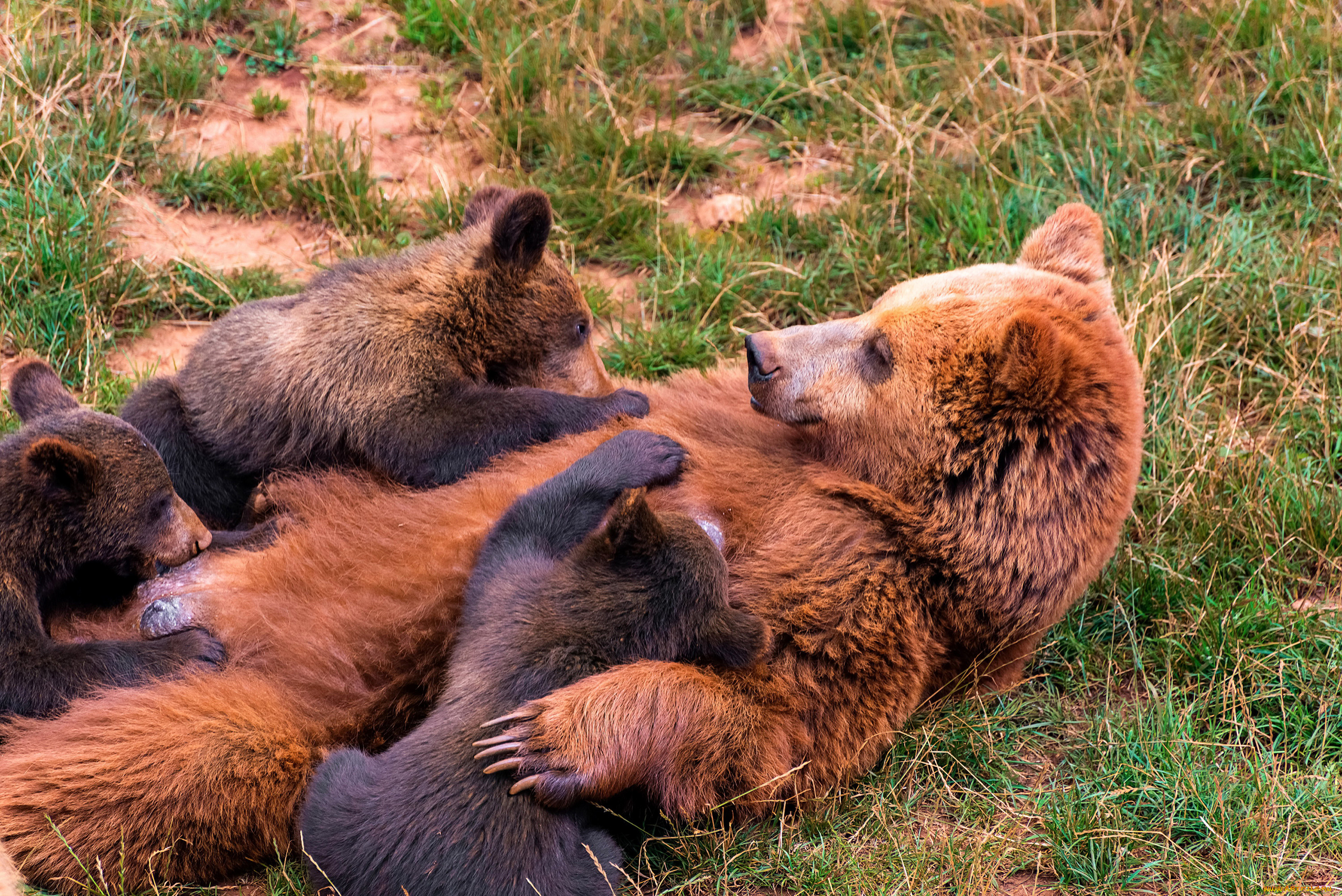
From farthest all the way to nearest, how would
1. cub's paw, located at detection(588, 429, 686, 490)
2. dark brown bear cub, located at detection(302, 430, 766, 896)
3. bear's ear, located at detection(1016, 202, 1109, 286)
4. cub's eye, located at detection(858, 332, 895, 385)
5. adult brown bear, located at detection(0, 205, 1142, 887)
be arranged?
bear's ear, located at detection(1016, 202, 1109, 286) → cub's eye, located at detection(858, 332, 895, 385) → cub's paw, located at detection(588, 429, 686, 490) → adult brown bear, located at detection(0, 205, 1142, 887) → dark brown bear cub, located at detection(302, 430, 766, 896)

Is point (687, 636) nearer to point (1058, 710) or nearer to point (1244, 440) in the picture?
point (1058, 710)

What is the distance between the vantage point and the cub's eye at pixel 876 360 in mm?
4699

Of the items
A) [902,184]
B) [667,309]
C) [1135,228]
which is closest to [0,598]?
[667,309]

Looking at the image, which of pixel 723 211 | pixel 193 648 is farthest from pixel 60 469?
pixel 723 211

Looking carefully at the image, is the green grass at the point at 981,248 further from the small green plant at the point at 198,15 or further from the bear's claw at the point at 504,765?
the bear's claw at the point at 504,765

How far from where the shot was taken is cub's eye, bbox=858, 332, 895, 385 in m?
4.70

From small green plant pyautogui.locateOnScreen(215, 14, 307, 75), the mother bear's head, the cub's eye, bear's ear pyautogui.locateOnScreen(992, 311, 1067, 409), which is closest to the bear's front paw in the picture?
the mother bear's head

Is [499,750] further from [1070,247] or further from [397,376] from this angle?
[1070,247]

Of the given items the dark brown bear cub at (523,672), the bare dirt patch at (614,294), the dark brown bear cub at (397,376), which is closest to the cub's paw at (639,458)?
the dark brown bear cub at (523,672)

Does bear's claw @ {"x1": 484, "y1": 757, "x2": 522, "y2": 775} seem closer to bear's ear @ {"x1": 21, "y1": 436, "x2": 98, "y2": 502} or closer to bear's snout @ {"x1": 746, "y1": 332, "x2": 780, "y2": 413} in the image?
bear's snout @ {"x1": 746, "y1": 332, "x2": 780, "y2": 413}

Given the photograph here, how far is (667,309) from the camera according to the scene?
23.2 ft

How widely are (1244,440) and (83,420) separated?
18.1 feet

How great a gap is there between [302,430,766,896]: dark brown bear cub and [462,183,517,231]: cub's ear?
232cm

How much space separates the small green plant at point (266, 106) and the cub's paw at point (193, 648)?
4655mm
